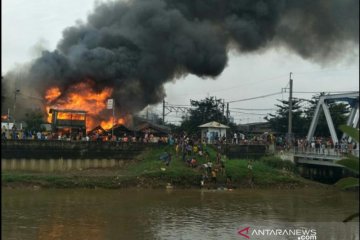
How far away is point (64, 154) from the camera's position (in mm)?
33969

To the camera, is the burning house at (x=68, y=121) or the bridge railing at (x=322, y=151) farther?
the burning house at (x=68, y=121)

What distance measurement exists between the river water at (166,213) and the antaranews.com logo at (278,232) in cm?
22

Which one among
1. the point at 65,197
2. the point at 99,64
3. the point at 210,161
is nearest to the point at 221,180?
the point at 210,161

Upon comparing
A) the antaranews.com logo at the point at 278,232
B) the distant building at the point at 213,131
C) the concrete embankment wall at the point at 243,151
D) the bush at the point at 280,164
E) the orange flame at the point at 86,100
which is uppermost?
the orange flame at the point at 86,100

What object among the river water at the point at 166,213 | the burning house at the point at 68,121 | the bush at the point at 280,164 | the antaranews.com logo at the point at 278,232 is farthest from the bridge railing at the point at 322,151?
the burning house at the point at 68,121

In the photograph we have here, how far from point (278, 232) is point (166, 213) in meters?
6.00

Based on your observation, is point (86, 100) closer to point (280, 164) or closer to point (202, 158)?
point (202, 158)

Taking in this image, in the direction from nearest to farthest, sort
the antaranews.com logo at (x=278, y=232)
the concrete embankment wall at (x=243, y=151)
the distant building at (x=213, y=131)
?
the antaranews.com logo at (x=278, y=232) → the concrete embankment wall at (x=243, y=151) → the distant building at (x=213, y=131)

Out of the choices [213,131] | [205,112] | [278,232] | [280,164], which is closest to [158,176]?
[280,164]

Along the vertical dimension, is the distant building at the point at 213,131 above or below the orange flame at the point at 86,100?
below

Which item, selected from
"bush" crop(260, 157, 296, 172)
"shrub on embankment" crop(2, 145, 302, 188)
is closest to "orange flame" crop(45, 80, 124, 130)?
"shrub on embankment" crop(2, 145, 302, 188)

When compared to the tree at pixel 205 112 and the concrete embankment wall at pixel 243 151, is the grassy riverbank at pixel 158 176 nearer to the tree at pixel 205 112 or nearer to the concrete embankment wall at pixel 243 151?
the concrete embankment wall at pixel 243 151

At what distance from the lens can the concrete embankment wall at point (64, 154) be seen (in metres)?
32.6

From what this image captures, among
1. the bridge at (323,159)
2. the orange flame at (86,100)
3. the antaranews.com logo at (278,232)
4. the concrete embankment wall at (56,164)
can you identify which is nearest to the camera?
the antaranews.com logo at (278,232)
